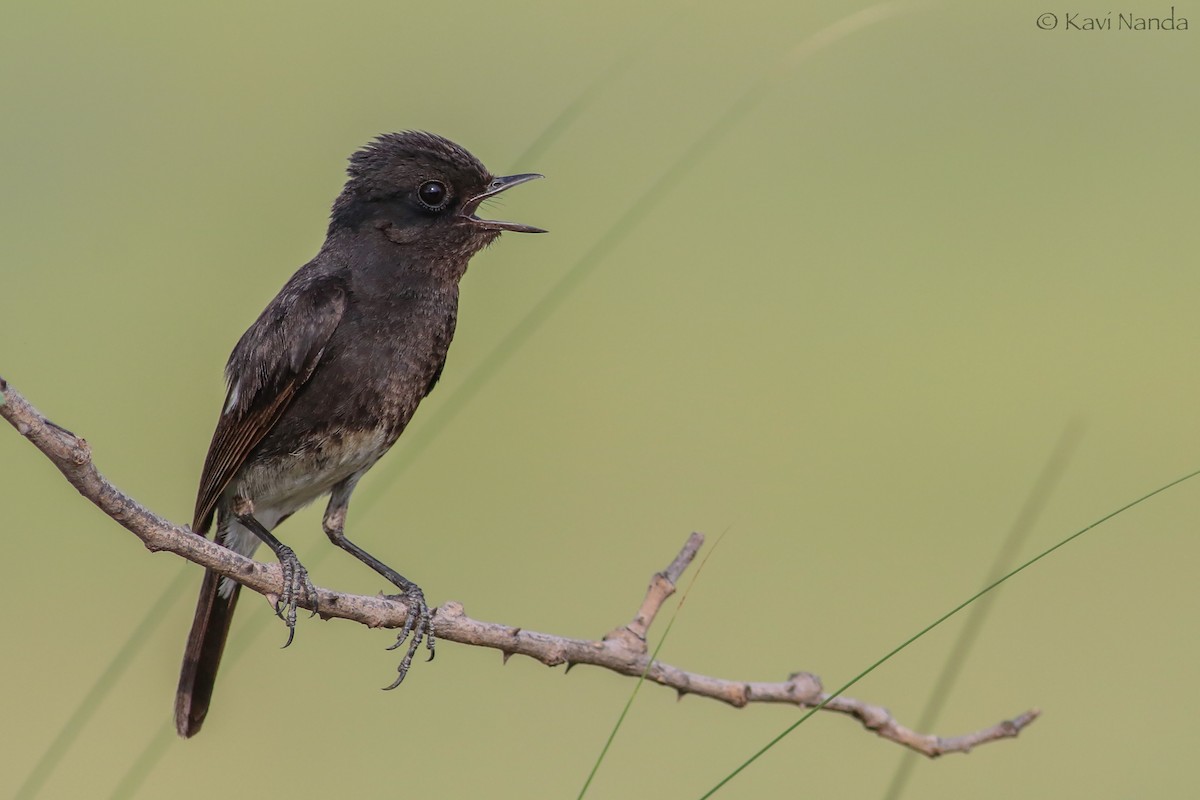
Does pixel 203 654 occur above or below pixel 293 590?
below

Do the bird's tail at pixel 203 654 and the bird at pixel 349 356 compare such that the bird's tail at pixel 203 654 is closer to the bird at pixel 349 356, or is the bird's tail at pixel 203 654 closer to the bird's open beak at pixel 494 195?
the bird at pixel 349 356

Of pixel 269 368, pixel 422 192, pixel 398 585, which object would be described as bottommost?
pixel 398 585

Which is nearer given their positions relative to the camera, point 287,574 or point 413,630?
point 287,574

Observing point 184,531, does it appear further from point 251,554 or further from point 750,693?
point 251,554

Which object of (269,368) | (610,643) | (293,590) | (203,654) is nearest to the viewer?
(610,643)

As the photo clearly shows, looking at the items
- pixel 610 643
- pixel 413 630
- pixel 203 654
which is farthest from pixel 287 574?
pixel 610 643

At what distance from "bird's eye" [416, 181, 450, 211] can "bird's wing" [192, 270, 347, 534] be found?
421 millimetres

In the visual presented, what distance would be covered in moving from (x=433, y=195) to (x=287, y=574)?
146cm

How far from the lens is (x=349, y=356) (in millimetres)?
4234

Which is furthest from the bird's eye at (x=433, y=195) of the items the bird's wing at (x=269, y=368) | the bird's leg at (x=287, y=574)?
the bird's leg at (x=287, y=574)

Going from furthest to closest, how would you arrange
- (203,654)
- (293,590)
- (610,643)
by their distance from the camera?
(203,654) < (293,590) < (610,643)

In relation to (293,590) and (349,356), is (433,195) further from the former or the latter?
(293,590)

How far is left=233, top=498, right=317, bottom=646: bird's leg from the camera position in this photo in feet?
11.7

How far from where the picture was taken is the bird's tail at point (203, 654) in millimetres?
4348
